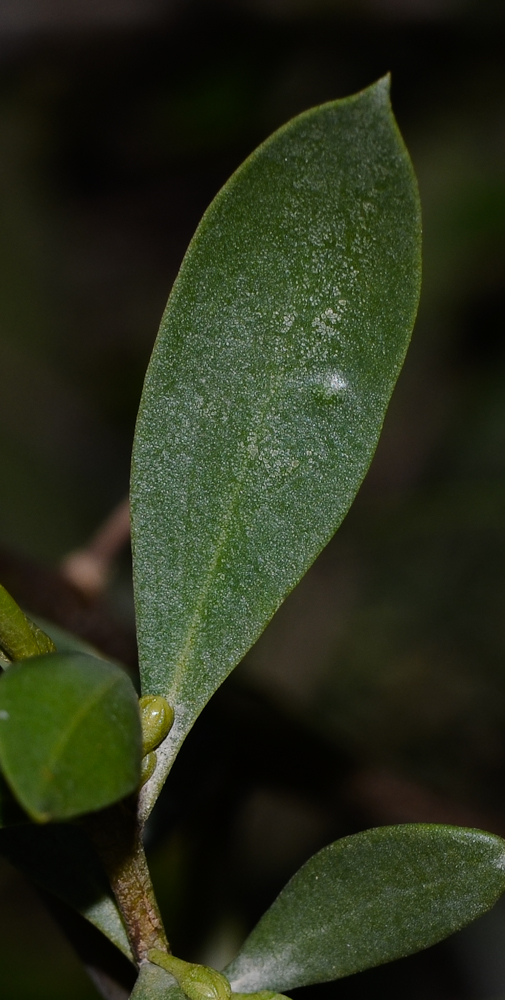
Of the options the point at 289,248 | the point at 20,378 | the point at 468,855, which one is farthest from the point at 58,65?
the point at 468,855

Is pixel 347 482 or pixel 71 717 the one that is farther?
pixel 347 482

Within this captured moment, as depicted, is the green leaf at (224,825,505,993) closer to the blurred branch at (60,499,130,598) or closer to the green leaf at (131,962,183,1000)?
the green leaf at (131,962,183,1000)

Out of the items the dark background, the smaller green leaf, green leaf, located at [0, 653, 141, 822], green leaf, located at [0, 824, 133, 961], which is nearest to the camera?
green leaf, located at [0, 653, 141, 822]

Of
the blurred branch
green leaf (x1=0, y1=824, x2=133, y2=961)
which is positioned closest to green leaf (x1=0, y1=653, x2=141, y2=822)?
green leaf (x1=0, y1=824, x2=133, y2=961)

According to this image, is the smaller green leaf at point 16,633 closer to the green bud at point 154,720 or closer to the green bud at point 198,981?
the green bud at point 154,720

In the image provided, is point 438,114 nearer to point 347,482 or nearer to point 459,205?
point 459,205

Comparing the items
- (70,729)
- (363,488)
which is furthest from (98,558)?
(363,488)

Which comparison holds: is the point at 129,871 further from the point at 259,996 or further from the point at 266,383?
the point at 266,383
